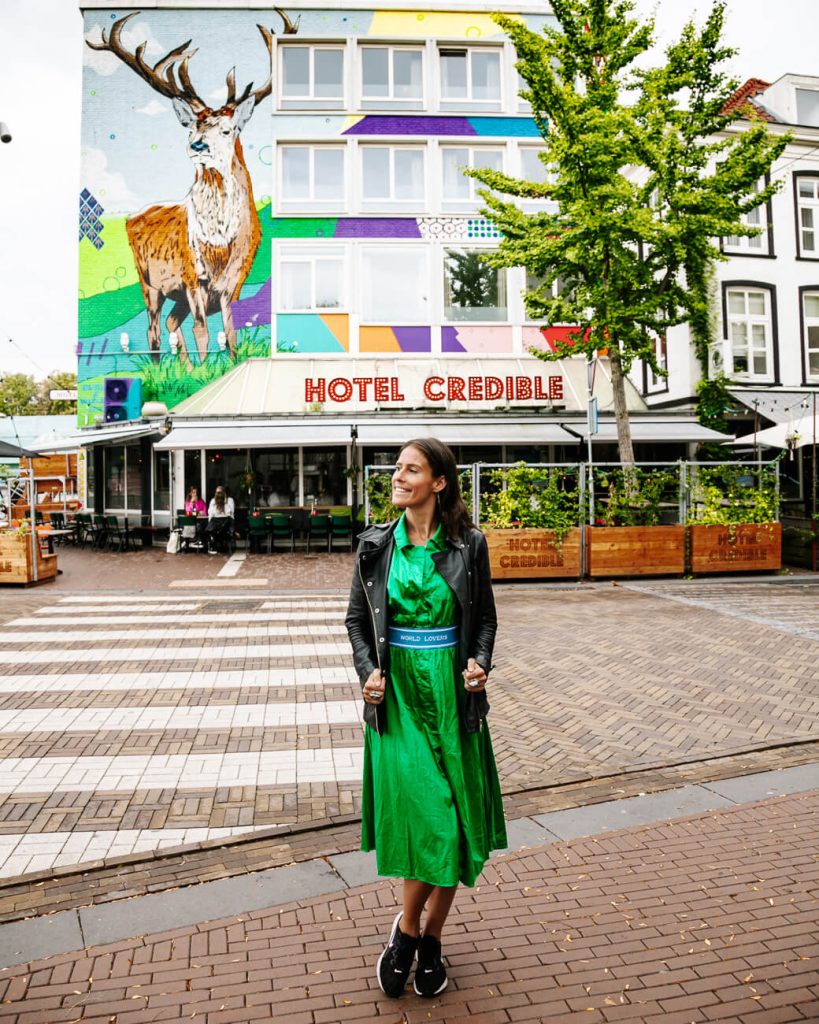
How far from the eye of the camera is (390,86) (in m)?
23.6

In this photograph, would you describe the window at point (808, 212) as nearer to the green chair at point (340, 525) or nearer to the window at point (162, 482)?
the green chair at point (340, 525)

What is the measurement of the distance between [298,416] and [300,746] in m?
15.7

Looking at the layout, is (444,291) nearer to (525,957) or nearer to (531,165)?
(531,165)

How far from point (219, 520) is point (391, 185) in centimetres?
1096

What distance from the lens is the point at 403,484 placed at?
2.92 metres

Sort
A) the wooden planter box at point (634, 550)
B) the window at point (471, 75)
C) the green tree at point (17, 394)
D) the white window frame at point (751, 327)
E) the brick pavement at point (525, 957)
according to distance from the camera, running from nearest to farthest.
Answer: the brick pavement at point (525, 957) < the wooden planter box at point (634, 550) < the white window frame at point (751, 327) < the window at point (471, 75) < the green tree at point (17, 394)

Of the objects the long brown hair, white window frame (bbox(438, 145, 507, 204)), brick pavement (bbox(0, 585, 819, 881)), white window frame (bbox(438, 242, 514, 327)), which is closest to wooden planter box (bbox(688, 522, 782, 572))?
brick pavement (bbox(0, 585, 819, 881))

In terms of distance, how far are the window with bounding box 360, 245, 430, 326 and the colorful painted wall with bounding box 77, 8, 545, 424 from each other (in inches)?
16.6

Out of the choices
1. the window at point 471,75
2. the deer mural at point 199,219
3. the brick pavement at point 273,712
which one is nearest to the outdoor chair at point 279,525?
the deer mural at point 199,219

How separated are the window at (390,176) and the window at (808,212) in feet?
33.6

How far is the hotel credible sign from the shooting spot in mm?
21297

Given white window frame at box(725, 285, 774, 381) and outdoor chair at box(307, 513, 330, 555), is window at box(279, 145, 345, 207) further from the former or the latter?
white window frame at box(725, 285, 774, 381)

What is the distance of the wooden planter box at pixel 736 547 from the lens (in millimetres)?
14234

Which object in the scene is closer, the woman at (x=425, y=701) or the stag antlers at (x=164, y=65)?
the woman at (x=425, y=701)
